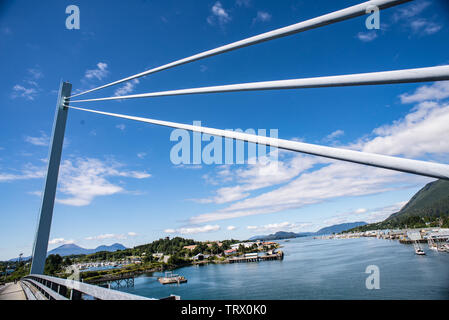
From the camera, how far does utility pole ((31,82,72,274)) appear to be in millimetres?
6453

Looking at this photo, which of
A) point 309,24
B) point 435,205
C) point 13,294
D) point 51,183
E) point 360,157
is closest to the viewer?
point 360,157

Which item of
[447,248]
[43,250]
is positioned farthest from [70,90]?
[447,248]

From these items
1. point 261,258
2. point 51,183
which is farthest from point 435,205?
point 51,183

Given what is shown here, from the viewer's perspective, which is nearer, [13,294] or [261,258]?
[13,294]

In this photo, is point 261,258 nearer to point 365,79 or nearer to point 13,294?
point 13,294

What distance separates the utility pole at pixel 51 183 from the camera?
6.45 m

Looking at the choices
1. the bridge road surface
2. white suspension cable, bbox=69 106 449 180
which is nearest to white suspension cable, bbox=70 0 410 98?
white suspension cable, bbox=69 106 449 180

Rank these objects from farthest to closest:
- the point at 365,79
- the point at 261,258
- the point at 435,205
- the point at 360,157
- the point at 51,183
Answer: the point at 435,205 < the point at 261,258 < the point at 51,183 < the point at 365,79 < the point at 360,157

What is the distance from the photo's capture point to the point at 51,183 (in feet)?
23.6

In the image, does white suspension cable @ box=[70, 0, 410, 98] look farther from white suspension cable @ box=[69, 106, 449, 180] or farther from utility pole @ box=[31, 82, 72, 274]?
utility pole @ box=[31, 82, 72, 274]

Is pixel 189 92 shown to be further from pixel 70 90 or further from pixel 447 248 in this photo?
pixel 447 248

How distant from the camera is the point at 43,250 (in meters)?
6.51

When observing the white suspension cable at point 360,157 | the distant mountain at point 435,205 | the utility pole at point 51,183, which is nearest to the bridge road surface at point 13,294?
the utility pole at point 51,183
